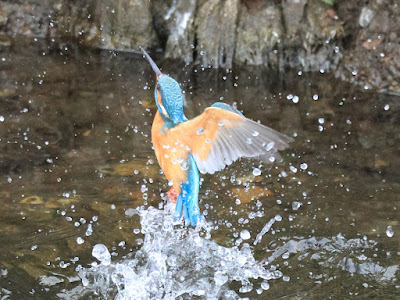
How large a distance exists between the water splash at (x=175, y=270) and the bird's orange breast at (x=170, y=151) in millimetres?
473

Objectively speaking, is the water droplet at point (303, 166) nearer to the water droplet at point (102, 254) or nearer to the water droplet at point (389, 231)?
the water droplet at point (389, 231)

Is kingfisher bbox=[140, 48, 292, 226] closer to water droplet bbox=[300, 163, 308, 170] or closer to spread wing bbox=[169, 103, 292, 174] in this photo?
spread wing bbox=[169, 103, 292, 174]

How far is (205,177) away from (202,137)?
52.5 inches

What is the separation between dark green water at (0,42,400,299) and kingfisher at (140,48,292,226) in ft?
2.27

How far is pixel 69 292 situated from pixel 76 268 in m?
0.19

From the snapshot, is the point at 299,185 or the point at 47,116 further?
the point at 47,116

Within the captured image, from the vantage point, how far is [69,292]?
2986mm

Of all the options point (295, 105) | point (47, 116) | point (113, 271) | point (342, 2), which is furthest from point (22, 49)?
point (113, 271)

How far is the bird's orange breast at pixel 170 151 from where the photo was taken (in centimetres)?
287

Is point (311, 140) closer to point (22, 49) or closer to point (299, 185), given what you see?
point (299, 185)

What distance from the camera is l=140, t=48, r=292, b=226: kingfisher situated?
8.87 feet

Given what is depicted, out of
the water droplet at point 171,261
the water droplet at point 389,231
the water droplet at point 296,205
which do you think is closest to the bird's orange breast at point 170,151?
the water droplet at point 171,261

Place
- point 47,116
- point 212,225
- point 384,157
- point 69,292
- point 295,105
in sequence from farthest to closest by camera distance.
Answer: point 295,105, point 47,116, point 384,157, point 212,225, point 69,292

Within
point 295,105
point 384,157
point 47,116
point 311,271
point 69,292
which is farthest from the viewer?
point 295,105
